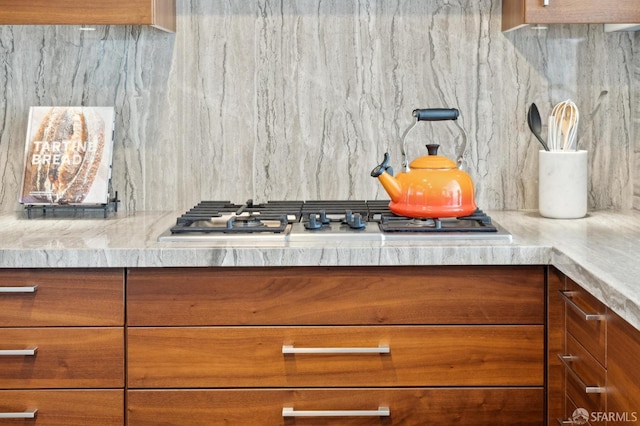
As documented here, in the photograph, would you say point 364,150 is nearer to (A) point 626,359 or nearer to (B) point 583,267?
(B) point 583,267

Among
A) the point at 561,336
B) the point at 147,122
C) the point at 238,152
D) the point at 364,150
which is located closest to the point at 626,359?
the point at 561,336

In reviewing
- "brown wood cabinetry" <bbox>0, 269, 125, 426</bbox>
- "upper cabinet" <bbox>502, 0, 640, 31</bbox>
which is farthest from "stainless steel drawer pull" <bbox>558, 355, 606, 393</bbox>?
"brown wood cabinetry" <bbox>0, 269, 125, 426</bbox>

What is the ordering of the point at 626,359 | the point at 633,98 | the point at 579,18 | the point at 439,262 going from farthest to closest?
the point at 633,98, the point at 579,18, the point at 439,262, the point at 626,359

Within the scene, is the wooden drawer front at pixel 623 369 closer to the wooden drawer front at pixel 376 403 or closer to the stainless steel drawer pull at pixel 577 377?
the stainless steel drawer pull at pixel 577 377

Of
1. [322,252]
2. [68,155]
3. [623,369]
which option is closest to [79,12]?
[68,155]

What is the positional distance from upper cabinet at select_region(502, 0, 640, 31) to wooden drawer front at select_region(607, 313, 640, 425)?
3.37 feet

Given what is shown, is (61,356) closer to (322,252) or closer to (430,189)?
(322,252)

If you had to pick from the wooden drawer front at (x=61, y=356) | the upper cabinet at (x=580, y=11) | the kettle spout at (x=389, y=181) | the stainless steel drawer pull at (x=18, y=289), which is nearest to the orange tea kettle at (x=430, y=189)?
the kettle spout at (x=389, y=181)

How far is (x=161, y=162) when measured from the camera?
9.25 feet

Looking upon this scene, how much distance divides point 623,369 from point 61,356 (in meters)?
1.29

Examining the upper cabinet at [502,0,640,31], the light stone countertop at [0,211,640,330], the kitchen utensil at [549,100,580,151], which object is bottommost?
the light stone countertop at [0,211,640,330]

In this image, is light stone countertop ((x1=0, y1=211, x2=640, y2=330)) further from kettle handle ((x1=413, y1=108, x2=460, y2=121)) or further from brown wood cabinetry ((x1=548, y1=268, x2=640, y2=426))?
kettle handle ((x1=413, y1=108, x2=460, y2=121))

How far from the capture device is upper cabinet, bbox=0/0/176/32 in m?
2.43

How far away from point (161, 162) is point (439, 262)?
1108 millimetres
